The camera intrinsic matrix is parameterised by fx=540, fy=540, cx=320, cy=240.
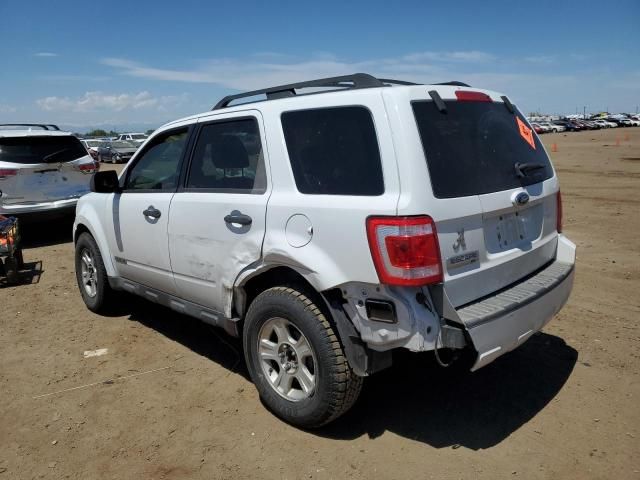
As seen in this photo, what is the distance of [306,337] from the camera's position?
3092mm

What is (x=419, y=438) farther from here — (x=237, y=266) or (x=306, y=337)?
(x=237, y=266)

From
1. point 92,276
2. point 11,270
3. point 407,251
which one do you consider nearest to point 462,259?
point 407,251

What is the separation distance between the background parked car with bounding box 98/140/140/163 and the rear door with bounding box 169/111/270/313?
99.5ft

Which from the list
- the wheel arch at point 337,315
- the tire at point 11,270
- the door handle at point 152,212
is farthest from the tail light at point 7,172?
the wheel arch at point 337,315

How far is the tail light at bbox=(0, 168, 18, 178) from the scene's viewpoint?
8375 millimetres

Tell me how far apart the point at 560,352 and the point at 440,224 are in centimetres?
225

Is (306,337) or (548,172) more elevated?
(548,172)

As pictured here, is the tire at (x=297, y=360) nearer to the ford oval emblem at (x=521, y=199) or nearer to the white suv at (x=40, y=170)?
the ford oval emblem at (x=521, y=199)

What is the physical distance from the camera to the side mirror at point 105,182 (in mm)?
4715

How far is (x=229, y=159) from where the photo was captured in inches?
148

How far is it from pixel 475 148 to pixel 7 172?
310 inches

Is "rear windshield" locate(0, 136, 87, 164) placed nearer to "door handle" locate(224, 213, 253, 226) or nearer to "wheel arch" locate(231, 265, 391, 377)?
"door handle" locate(224, 213, 253, 226)

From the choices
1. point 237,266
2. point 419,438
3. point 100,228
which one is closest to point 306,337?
point 237,266

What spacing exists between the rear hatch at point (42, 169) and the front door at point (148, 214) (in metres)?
4.67
